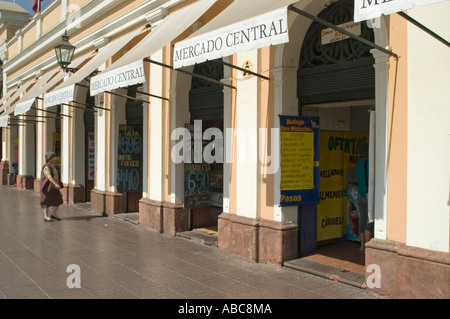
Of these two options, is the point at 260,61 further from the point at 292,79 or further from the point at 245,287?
the point at 245,287

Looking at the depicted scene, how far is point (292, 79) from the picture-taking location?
6539 mm

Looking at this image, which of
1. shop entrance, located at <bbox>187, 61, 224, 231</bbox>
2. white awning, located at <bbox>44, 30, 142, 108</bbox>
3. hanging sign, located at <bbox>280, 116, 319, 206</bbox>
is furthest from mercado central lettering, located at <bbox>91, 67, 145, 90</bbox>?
hanging sign, located at <bbox>280, 116, 319, 206</bbox>

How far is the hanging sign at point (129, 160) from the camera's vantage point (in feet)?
35.6

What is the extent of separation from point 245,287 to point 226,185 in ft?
7.55

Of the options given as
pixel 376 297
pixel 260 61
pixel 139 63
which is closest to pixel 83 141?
pixel 139 63

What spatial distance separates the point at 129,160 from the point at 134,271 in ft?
16.8

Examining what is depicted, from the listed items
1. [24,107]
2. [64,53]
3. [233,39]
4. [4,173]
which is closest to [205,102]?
[233,39]

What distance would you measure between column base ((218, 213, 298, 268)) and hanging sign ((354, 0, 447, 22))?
3.30m

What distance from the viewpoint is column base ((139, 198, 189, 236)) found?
864 centimetres

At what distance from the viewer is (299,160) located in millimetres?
6523

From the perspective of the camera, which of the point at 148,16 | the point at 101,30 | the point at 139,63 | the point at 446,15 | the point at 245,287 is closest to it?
the point at 446,15

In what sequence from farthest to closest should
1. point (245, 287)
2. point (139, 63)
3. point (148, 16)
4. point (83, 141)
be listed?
point (83, 141) < point (148, 16) < point (139, 63) < point (245, 287)

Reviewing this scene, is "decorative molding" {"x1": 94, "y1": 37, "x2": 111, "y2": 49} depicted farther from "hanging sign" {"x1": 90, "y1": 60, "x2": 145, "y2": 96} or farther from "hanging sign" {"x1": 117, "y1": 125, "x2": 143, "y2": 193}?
"hanging sign" {"x1": 90, "y1": 60, "x2": 145, "y2": 96}

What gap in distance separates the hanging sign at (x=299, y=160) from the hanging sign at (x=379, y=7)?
2.52 metres
